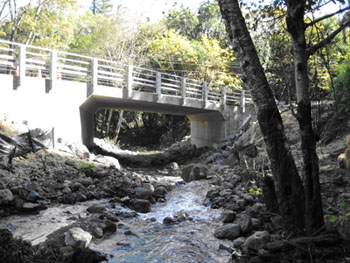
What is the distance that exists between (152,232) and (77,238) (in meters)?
1.44

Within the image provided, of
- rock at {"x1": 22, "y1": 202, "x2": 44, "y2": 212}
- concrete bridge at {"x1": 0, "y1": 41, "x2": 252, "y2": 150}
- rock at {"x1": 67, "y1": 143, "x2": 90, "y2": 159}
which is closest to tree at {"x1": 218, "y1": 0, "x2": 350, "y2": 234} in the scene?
rock at {"x1": 22, "y1": 202, "x2": 44, "y2": 212}

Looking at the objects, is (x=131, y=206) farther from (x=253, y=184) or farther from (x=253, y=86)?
(x=253, y=86)

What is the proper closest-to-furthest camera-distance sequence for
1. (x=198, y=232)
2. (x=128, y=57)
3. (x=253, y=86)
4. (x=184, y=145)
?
1. (x=253, y=86)
2. (x=198, y=232)
3. (x=184, y=145)
4. (x=128, y=57)

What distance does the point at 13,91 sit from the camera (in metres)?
9.88

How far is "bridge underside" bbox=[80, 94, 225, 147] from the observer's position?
1346 cm

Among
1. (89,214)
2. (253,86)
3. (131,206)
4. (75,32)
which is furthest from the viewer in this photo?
(75,32)

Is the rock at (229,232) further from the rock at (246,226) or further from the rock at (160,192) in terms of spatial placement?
Result: the rock at (160,192)

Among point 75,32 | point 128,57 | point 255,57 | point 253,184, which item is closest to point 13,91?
point 253,184

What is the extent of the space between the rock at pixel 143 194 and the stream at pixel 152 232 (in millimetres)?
292

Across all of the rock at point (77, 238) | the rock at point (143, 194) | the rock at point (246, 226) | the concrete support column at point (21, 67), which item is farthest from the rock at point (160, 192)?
the concrete support column at point (21, 67)

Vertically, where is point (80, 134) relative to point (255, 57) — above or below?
below

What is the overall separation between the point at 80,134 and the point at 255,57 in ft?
30.5

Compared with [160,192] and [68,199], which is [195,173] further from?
[68,199]

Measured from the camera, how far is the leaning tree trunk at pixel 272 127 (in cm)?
405
